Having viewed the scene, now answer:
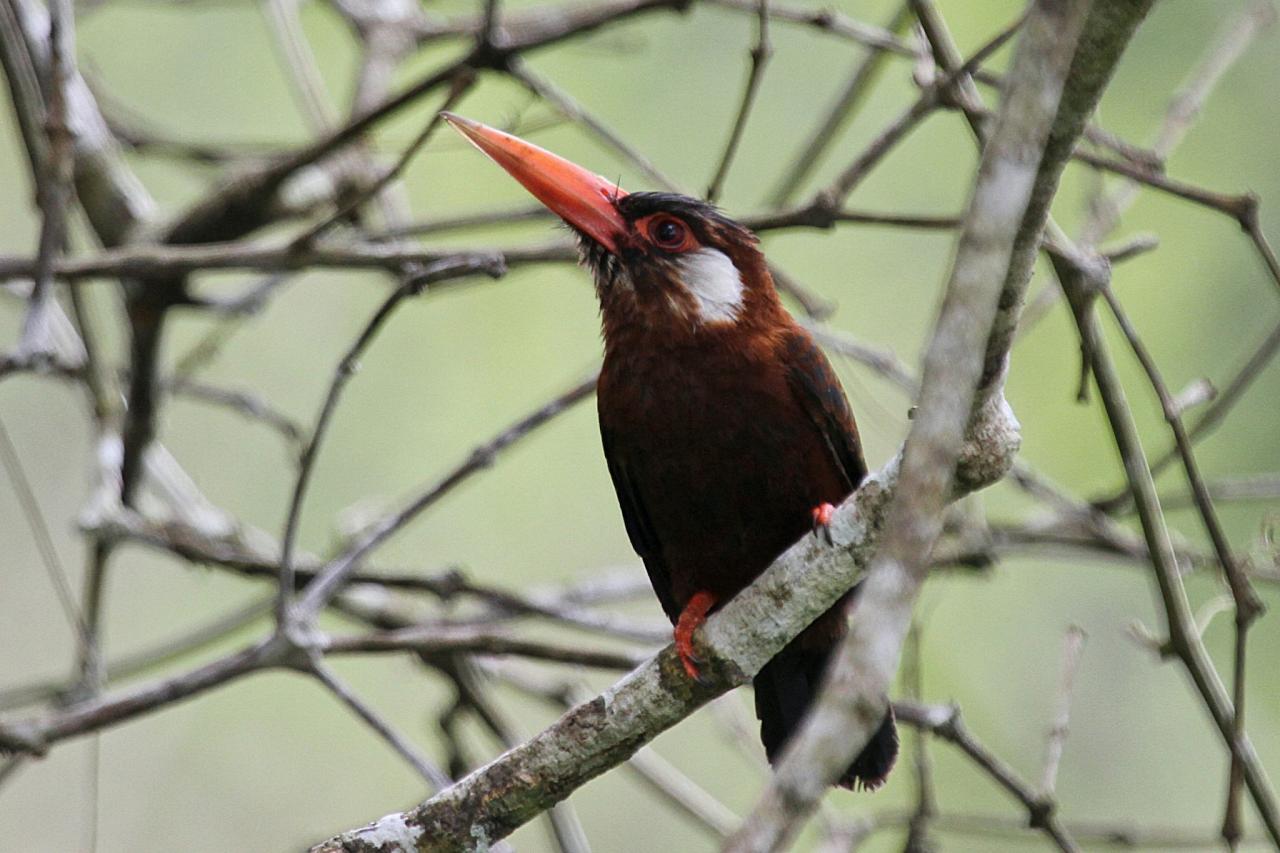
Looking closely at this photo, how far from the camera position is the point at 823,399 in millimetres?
2617

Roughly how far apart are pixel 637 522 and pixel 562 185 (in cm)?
65

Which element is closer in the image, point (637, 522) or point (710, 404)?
point (710, 404)

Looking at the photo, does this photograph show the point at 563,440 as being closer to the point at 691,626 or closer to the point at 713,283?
the point at 713,283

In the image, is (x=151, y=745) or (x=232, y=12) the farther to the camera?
(x=232, y=12)

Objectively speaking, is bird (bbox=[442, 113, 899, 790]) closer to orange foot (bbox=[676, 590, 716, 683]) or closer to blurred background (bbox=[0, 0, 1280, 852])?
orange foot (bbox=[676, 590, 716, 683])

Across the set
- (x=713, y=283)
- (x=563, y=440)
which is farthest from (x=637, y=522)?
(x=563, y=440)

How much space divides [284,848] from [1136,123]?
397cm

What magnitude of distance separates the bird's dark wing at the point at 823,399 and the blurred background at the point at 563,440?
7.68 ft

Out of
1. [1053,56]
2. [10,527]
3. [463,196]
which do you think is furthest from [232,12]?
[1053,56]

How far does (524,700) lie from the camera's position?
5582 mm

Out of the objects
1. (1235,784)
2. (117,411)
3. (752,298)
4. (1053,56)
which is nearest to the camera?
(1053,56)

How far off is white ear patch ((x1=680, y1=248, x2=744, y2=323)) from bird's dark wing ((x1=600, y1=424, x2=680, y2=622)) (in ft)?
0.93

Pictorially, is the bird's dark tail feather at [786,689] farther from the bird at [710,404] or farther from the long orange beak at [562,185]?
the long orange beak at [562,185]

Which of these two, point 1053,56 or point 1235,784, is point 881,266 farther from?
point 1053,56
